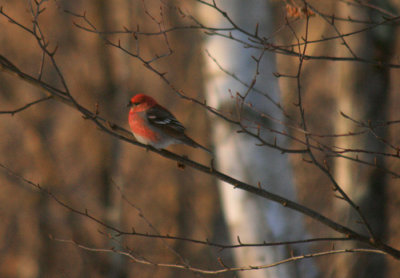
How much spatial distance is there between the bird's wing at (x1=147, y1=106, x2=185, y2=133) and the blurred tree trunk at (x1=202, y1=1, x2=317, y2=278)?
1.45 feet

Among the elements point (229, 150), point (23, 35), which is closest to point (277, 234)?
point (229, 150)

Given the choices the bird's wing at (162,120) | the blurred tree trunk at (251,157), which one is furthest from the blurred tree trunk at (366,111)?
the bird's wing at (162,120)

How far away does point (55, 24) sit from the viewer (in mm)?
11422

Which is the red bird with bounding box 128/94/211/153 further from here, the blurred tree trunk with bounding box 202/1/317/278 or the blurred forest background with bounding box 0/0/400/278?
the blurred forest background with bounding box 0/0/400/278

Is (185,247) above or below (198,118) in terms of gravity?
below

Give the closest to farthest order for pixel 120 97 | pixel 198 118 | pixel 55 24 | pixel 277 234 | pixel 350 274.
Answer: pixel 277 234
pixel 350 274
pixel 120 97
pixel 55 24
pixel 198 118

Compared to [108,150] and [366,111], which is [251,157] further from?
[108,150]

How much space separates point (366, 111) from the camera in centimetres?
515

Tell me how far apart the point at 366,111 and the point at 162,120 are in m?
2.09

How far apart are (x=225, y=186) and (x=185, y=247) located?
861cm

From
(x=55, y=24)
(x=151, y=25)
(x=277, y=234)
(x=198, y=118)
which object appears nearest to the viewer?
(x=277, y=234)

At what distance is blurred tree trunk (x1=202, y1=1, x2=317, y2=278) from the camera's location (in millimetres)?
3811

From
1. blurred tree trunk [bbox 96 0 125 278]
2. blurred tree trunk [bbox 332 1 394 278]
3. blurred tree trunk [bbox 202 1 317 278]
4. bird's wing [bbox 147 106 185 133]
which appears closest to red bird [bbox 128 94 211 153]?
bird's wing [bbox 147 106 185 133]

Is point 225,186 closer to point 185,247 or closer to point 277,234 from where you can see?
point 277,234
